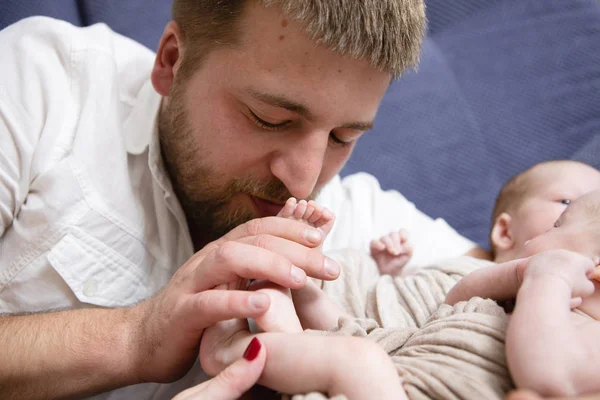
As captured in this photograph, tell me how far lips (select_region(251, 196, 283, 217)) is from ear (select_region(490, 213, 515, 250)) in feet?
1.80

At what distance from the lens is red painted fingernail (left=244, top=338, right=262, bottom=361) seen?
2.21 ft

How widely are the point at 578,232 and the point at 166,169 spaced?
0.85 metres

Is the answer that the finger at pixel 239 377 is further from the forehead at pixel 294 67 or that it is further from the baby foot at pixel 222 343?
the forehead at pixel 294 67

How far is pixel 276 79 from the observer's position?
0.90 meters

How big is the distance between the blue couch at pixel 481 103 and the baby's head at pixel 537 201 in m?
0.49

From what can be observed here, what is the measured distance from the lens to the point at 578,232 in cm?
84

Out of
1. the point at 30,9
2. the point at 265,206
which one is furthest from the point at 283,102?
the point at 30,9

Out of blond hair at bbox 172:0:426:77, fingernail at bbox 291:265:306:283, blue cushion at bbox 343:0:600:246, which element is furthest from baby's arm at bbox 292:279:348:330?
blue cushion at bbox 343:0:600:246

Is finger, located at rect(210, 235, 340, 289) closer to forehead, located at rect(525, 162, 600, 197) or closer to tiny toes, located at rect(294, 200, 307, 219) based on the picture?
tiny toes, located at rect(294, 200, 307, 219)

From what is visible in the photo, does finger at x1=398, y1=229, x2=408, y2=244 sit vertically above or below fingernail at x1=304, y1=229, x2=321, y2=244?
below

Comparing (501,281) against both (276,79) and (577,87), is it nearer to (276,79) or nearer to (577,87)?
(276,79)

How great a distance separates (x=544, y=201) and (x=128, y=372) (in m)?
0.96

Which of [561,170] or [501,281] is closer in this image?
[501,281]

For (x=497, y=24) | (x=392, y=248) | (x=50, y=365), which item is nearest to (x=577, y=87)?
(x=497, y=24)
